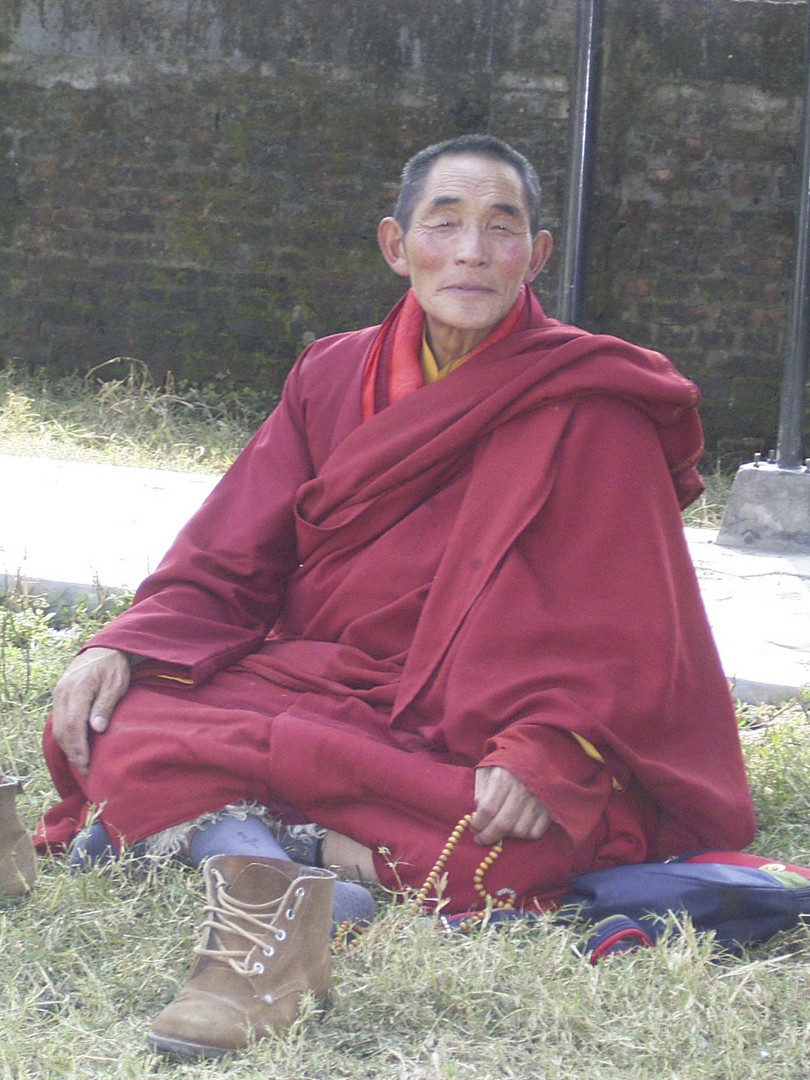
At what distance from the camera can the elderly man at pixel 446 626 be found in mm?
2174


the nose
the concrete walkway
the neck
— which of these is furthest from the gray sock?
the concrete walkway

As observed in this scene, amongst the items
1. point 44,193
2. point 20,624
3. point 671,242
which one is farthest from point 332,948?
point 44,193

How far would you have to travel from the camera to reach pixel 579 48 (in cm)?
457

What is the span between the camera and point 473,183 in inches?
99.1

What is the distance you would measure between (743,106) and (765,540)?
9.35ft

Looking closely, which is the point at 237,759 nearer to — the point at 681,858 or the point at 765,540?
the point at 681,858

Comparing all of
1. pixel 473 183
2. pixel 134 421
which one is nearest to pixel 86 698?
pixel 473 183

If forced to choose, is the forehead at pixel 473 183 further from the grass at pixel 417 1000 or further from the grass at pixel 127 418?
the grass at pixel 127 418

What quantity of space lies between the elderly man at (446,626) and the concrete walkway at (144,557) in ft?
4.01

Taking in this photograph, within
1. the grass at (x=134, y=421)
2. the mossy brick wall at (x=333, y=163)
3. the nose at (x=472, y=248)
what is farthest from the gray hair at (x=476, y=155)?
the mossy brick wall at (x=333, y=163)

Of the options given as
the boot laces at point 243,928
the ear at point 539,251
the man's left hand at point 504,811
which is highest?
the ear at point 539,251

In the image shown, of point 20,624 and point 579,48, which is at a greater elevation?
point 579,48

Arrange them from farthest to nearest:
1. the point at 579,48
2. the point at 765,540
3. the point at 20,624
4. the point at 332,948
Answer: the point at 765,540, the point at 579,48, the point at 20,624, the point at 332,948

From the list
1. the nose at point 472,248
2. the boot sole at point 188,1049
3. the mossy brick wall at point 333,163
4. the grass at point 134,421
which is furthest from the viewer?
the mossy brick wall at point 333,163
